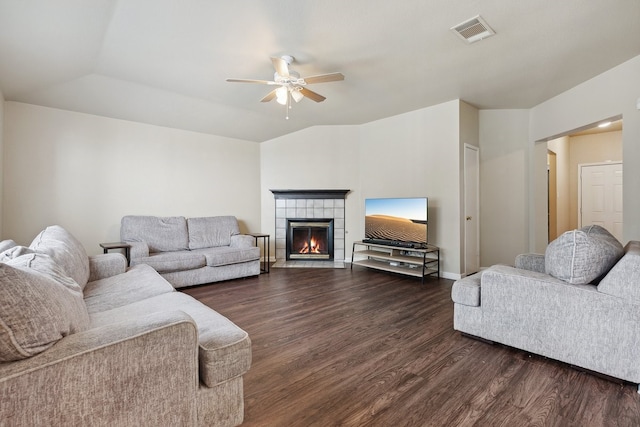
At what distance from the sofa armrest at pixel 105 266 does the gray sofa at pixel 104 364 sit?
1349mm

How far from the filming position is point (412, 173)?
4715mm

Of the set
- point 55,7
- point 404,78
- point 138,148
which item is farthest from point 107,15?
point 404,78

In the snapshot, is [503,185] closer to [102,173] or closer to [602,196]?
[602,196]

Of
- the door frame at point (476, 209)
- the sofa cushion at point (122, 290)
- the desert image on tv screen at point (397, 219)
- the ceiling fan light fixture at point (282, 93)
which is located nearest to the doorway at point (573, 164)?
the door frame at point (476, 209)

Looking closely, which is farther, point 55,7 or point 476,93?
point 476,93

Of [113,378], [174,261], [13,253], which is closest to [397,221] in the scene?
[174,261]

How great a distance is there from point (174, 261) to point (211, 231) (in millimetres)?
1045

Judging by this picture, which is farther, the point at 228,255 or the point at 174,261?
the point at 228,255

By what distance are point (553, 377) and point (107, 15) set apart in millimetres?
4003

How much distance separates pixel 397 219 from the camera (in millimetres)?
4492

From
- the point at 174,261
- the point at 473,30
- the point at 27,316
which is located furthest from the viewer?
the point at 174,261

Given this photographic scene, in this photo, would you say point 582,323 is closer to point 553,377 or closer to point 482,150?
point 553,377

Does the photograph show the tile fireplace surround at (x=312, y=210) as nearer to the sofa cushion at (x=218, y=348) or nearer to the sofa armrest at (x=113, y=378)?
the sofa cushion at (x=218, y=348)

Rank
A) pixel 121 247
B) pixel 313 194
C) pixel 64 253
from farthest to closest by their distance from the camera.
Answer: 1. pixel 313 194
2. pixel 121 247
3. pixel 64 253
